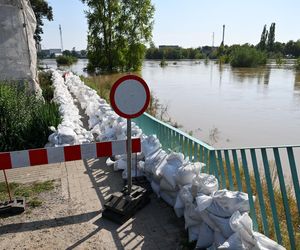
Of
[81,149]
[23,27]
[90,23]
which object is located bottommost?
[81,149]

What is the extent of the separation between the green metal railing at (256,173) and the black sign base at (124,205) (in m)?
0.83

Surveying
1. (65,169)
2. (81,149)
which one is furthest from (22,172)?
(81,149)

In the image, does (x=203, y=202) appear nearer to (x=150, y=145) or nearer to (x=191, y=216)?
(x=191, y=216)

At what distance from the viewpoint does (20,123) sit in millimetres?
5734

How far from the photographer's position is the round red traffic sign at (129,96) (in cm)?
346

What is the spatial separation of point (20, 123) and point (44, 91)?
16.7ft

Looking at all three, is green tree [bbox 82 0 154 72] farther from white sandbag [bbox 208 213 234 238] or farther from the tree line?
white sandbag [bbox 208 213 234 238]

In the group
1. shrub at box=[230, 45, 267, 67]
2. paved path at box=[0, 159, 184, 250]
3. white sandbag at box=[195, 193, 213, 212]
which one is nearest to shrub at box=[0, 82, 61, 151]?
paved path at box=[0, 159, 184, 250]

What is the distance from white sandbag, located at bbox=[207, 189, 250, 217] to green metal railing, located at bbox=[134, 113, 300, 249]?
8.5 inches

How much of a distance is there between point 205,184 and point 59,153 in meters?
1.90

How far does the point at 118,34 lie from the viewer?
1176 inches

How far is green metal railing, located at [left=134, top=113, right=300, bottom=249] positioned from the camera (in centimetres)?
272

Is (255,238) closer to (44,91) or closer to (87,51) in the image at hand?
(44,91)

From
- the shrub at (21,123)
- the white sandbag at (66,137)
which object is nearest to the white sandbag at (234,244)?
the white sandbag at (66,137)
